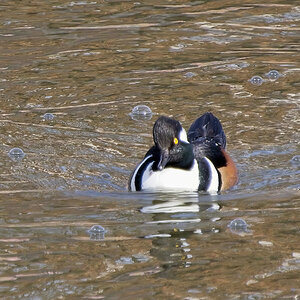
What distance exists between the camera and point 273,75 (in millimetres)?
12094

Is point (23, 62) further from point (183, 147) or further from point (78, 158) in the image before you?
point (183, 147)

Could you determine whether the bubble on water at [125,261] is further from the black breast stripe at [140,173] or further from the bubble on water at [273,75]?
the bubble on water at [273,75]

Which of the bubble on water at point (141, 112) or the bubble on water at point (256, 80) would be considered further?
the bubble on water at point (256, 80)

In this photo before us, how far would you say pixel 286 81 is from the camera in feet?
39.0

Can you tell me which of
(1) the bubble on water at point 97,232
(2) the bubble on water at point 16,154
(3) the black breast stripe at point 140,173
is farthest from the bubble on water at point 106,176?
(1) the bubble on water at point 97,232

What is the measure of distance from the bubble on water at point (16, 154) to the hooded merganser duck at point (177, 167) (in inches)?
53.2

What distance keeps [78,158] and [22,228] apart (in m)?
2.42

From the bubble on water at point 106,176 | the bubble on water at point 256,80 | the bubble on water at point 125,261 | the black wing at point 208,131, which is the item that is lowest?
the bubble on water at point 106,176

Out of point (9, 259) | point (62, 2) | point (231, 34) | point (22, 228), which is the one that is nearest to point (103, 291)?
point (9, 259)

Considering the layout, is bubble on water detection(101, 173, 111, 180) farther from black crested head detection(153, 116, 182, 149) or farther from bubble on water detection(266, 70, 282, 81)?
bubble on water detection(266, 70, 282, 81)

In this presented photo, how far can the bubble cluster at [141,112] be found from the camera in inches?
429

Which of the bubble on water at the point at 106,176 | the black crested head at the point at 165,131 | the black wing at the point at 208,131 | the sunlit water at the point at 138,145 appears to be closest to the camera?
the sunlit water at the point at 138,145

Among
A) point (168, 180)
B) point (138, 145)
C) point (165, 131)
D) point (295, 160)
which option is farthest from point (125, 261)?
point (138, 145)

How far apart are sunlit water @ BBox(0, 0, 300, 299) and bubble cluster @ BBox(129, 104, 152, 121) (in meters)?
0.02
